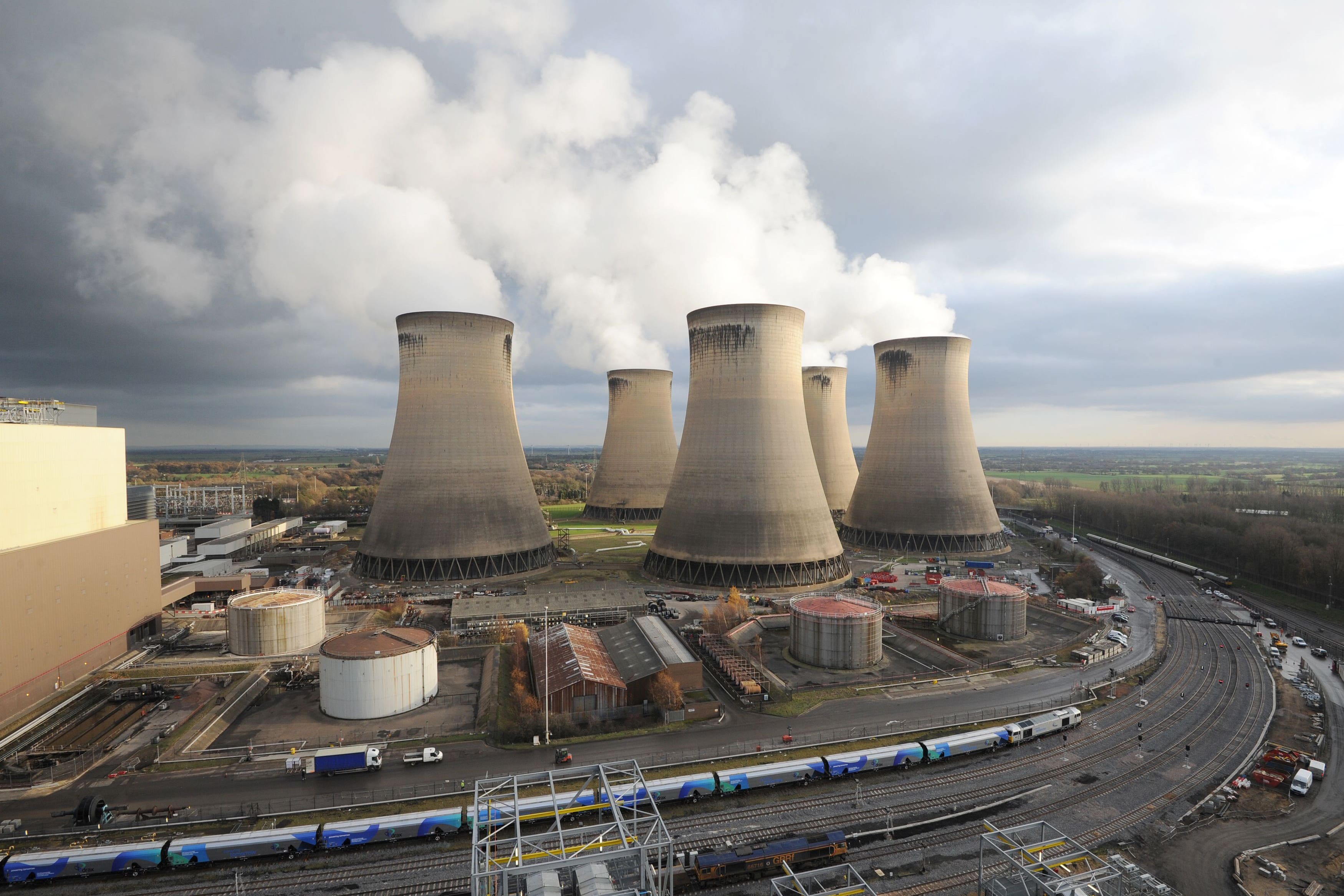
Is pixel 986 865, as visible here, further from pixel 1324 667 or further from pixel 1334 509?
pixel 1334 509

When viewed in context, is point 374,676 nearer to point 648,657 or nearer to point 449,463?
point 648,657

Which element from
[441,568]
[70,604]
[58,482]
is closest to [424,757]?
[70,604]

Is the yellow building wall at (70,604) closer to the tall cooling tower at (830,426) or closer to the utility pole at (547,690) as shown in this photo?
the utility pole at (547,690)

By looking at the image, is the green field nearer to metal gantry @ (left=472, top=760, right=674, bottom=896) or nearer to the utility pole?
the utility pole

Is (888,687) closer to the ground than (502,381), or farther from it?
closer to the ground

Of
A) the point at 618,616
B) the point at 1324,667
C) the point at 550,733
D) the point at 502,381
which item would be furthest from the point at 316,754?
the point at 1324,667

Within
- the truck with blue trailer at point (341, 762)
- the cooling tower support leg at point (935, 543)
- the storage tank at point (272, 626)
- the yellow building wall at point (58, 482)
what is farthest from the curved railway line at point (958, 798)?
the cooling tower support leg at point (935, 543)
